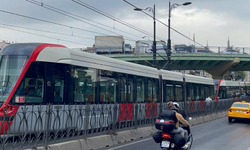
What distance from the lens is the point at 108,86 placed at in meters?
15.5

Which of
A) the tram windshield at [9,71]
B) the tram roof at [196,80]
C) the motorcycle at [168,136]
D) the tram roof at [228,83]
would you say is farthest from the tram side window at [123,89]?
the tram roof at [228,83]

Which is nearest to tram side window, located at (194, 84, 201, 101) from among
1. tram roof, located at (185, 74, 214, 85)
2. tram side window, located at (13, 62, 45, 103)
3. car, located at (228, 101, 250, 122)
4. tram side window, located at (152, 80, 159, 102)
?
tram roof, located at (185, 74, 214, 85)

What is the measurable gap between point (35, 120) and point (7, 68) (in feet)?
13.1

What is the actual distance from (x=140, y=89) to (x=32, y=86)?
27.9 feet

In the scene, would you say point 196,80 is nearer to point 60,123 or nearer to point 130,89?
point 130,89

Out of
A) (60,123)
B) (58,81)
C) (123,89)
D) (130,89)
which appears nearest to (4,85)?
(58,81)

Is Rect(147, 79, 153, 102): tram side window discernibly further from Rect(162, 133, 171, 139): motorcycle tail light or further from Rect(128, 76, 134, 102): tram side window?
Rect(162, 133, 171, 139): motorcycle tail light

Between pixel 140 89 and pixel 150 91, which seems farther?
pixel 150 91

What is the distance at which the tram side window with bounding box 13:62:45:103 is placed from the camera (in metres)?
11.1

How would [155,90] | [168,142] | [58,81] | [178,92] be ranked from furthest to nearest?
[178,92] < [155,90] < [58,81] < [168,142]

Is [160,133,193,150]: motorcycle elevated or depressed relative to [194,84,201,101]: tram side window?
depressed

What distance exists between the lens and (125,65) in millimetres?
17156

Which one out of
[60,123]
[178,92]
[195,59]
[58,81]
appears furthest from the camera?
[195,59]

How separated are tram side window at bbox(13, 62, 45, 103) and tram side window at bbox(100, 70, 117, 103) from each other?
3641 millimetres
